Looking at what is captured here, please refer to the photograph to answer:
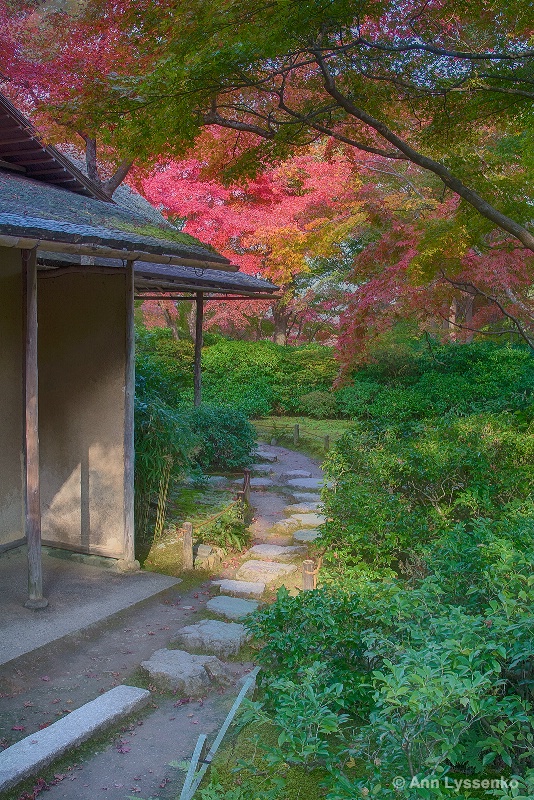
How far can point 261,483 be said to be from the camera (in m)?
11.0

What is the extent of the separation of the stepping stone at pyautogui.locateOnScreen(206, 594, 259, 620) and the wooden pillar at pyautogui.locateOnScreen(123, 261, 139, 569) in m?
1.18

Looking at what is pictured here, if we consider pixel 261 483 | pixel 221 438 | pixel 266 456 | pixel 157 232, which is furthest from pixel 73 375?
pixel 266 456

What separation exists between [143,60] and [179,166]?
7984 mm

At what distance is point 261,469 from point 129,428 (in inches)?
202

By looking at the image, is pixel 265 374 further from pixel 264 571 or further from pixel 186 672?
pixel 186 672

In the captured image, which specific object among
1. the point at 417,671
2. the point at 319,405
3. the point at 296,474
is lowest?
the point at 296,474

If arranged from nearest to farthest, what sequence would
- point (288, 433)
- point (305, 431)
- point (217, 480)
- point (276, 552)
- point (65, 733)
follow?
point (65, 733)
point (276, 552)
point (217, 480)
point (288, 433)
point (305, 431)

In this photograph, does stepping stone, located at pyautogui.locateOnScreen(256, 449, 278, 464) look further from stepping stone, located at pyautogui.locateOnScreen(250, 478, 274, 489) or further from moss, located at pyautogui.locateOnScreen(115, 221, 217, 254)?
moss, located at pyautogui.locateOnScreen(115, 221, 217, 254)

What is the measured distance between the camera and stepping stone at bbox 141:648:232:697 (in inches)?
187

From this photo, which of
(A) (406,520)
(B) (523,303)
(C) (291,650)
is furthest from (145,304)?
(C) (291,650)

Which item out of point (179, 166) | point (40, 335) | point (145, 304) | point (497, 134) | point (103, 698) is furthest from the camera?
point (145, 304)

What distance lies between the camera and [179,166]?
1695 cm

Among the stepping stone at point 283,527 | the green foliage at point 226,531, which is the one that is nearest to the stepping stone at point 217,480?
the stepping stone at point 283,527

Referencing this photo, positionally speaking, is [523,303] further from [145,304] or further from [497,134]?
[145,304]
